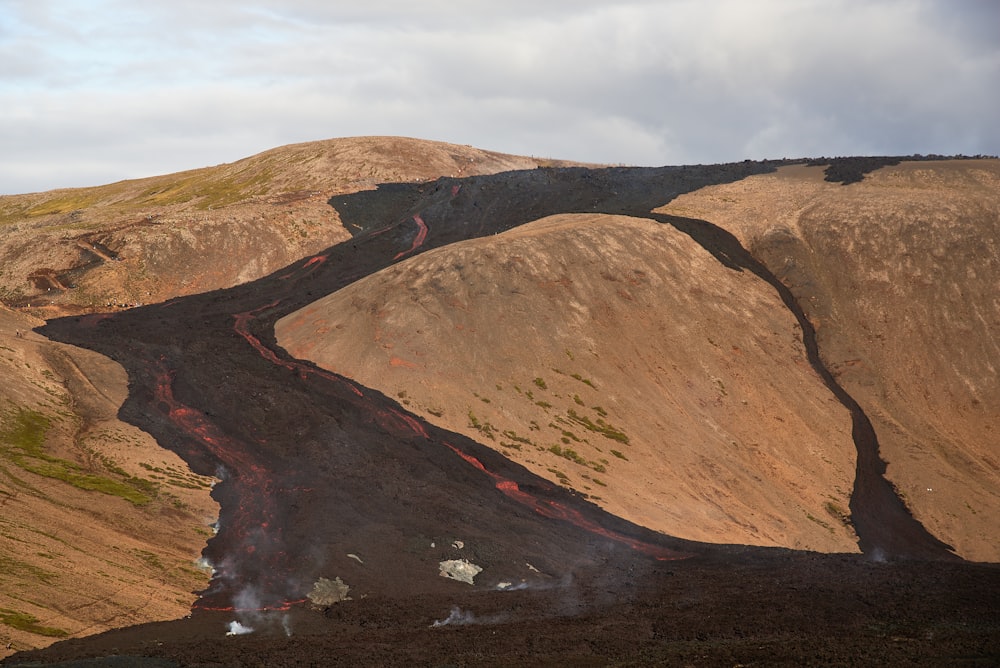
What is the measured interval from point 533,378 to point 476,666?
35.6 meters

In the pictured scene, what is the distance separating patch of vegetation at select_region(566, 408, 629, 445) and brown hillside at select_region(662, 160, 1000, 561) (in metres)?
21.9

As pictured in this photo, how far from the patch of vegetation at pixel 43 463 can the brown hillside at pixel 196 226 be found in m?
32.2

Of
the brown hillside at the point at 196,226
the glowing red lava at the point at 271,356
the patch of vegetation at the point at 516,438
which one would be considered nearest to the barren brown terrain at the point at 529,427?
the glowing red lava at the point at 271,356

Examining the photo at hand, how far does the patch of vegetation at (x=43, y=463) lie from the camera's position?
48844 millimetres

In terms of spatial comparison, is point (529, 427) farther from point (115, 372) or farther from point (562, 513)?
point (115, 372)

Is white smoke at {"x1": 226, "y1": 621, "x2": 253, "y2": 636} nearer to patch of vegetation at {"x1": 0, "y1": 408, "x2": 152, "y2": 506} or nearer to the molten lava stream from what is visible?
the molten lava stream

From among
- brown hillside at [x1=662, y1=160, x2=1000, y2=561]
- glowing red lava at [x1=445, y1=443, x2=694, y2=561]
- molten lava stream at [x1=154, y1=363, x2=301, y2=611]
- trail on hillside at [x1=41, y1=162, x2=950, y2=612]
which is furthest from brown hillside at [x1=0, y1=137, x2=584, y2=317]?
brown hillside at [x1=662, y1=160, x2=1000, y2=561]

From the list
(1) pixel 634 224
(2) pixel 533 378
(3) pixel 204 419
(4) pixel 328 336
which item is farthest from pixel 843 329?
(3) pixel 204 419

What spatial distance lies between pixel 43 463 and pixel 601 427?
1463 inches

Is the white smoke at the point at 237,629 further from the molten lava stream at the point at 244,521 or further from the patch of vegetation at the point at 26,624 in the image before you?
the patch of vegetation at the point at 26,624

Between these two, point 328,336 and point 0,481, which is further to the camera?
point 328,336

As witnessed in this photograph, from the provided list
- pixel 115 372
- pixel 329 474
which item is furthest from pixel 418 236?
pixel 329 474

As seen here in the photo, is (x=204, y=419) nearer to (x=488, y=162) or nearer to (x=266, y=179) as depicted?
(x=266, y=179)

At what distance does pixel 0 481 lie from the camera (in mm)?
45812
